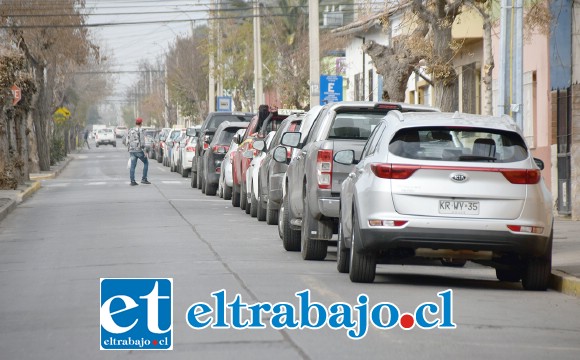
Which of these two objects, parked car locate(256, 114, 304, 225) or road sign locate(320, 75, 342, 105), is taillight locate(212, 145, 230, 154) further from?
parked car locate(256, 114, 304, 225)

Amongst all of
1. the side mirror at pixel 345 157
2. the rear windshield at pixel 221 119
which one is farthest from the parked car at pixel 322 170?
the rear windshield at pixel 221 119

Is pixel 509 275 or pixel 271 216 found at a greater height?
pixel 509 275

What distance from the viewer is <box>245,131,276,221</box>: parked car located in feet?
78.8

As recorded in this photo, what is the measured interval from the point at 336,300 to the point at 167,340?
302 centimetres

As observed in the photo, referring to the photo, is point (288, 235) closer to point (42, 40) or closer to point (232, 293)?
point (232, 293)

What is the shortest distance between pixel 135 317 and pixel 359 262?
194 inches

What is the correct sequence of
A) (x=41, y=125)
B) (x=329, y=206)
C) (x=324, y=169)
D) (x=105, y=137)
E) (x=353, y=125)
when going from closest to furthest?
(x=329, y=206) < (x=324, y=169) < (x=353, y=125) < (x=41, y=125) < (x=105, y=137)

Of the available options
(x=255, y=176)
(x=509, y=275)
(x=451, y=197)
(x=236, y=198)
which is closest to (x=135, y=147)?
(x=236, y=198)

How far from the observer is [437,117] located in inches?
534

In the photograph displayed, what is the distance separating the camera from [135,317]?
29.1 feet

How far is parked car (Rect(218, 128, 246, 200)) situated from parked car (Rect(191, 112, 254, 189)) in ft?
9.83

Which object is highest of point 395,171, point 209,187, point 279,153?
point 395,171

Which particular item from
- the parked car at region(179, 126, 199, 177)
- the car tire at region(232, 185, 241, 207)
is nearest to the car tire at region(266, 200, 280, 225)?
the car tire at region(232, 185, 241, 207)

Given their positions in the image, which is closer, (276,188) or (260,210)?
(276,188)
